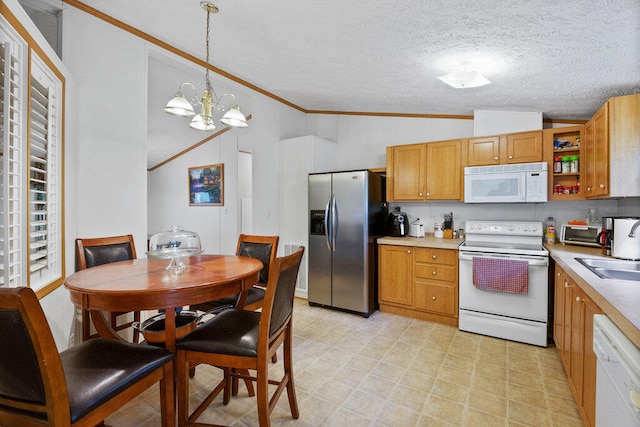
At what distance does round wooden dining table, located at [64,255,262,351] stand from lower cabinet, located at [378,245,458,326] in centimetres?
197

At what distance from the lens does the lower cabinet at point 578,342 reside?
152cm

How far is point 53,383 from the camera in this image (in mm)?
972

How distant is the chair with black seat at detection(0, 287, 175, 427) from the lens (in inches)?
36.2

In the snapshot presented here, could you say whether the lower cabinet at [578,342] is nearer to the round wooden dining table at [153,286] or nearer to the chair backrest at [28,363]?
the round wooden dining table at [153,286]

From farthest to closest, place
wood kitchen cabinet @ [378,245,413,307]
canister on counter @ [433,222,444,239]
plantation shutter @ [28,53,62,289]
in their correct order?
canister on counter @ [433,222,444,239] → wood kitchen cabinet @ [378,245,413,307] → plantation shutter @ [28,53,62,289]

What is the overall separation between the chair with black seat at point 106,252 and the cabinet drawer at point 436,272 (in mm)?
2666

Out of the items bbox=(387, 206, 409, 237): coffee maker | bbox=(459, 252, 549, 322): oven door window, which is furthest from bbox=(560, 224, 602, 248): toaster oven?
bbox=(387, 206, 409, 237): coffee maker

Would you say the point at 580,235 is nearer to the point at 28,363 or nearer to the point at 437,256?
the point at 437,256

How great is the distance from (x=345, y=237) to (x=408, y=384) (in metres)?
1.69

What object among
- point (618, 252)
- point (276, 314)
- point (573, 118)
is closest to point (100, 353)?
point (276, 314)

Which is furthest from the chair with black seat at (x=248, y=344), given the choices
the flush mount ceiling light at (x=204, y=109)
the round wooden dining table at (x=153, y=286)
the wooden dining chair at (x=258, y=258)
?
the flush mount ceiling light at (x=204, y=109)

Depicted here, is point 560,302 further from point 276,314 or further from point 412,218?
point 276,314

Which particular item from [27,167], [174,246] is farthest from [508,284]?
[27,167]

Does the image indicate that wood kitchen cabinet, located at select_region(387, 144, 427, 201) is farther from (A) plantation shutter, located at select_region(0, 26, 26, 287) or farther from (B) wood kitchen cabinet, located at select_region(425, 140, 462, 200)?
(A) plantation shutter, located at select_region(0, 26, 26, 287)
